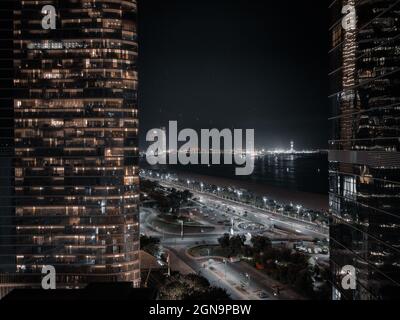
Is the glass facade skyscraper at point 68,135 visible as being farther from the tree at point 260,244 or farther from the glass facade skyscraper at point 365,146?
the glass facade skyscraper at point 365,146

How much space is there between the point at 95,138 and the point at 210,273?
62.1 ft

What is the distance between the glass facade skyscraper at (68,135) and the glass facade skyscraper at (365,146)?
25.1 meters

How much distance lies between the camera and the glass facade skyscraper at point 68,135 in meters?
45.3

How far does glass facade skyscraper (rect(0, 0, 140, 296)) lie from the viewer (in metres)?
45.3

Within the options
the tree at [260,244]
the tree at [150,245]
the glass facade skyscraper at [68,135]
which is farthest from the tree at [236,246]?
the glass facade skyscraper at [68,135]

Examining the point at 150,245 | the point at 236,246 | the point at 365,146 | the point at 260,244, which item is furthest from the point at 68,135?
the point at 365,146

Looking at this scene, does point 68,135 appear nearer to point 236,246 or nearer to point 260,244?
point 236,246

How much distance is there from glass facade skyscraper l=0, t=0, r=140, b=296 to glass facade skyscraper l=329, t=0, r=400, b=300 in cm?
2510

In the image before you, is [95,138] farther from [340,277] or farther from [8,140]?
[340,277]

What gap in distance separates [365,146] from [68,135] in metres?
32.9

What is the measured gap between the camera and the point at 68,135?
45781mm

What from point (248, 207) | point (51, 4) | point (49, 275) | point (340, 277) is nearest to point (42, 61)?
point (51, 4)

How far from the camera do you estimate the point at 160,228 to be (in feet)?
221

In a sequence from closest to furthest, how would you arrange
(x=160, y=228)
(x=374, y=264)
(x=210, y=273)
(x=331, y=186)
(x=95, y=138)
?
(x=374, y=264), (x=331, y=186), (x=210, y=273), (x=95, y=138), (x=160, y=228)
